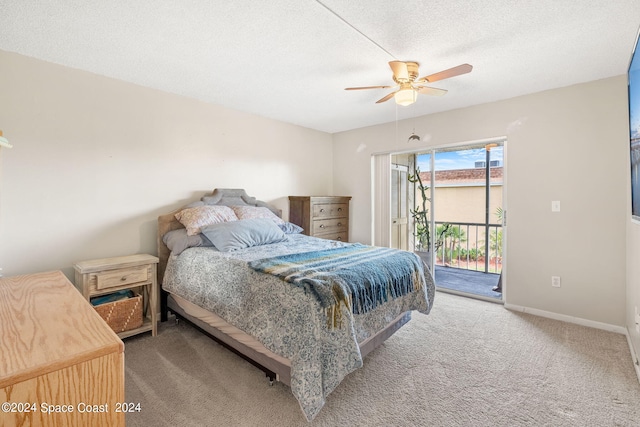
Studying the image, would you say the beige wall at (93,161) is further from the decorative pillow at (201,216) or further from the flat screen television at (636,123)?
the flat screen television at (636,123)

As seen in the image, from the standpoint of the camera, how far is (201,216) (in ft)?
9.64

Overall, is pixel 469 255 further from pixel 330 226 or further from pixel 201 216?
pixel 201 216

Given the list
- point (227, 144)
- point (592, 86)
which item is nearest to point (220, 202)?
point (227, 144)

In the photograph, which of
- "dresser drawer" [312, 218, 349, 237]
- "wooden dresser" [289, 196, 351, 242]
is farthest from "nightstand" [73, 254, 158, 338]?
"dresser drawer" [312, 218, 349, 237]

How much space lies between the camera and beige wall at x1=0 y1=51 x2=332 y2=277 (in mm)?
2322

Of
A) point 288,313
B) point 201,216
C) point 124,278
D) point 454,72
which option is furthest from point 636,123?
point 124,278

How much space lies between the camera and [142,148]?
9.68ft

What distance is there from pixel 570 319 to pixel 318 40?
357cm

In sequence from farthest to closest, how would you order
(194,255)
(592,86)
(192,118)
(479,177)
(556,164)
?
1. (479,177)
2. (192,118)
3. (556,164)
4. (592,86)
5. (194,255)

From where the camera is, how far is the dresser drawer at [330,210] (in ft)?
13.8

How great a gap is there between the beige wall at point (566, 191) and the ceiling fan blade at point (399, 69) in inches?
50.8

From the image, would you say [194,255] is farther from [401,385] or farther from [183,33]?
[401,385]

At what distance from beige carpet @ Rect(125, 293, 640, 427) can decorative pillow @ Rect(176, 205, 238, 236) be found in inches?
39.0

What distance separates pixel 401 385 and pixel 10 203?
3255mm
